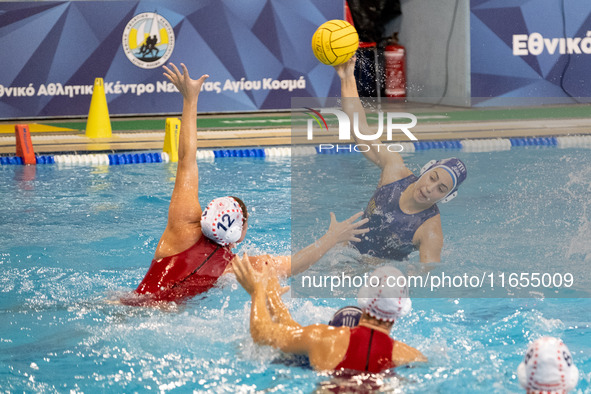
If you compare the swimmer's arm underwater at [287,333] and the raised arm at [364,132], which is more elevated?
the raised arm at [364,132]

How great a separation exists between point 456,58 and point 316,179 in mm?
5607

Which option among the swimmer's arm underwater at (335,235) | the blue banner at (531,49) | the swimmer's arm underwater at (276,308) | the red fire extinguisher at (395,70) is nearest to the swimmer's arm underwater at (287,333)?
the swimmer's arm underwater at (276,308)

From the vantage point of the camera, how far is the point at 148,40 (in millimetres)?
10969

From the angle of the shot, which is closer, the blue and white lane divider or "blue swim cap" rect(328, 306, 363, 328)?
"blue swim cap" rect(328, 306, 363, 328)

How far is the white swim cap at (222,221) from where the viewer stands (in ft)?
11.5

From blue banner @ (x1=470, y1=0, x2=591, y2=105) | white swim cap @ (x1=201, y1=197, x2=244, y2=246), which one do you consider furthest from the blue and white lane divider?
white swim cap @ (x1=201, y1=197, x2=244, y2=246)

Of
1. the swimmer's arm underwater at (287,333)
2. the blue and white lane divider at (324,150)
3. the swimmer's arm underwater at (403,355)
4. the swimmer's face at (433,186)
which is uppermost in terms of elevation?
the blue and white lane divider at (324,150)

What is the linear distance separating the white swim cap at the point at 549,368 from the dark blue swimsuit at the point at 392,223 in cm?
200

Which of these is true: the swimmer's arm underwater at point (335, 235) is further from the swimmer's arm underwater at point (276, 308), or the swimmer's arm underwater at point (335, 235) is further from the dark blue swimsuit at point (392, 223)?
the dark blue swimsuit at point (392, 223)

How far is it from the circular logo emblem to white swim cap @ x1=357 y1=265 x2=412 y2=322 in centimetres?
883

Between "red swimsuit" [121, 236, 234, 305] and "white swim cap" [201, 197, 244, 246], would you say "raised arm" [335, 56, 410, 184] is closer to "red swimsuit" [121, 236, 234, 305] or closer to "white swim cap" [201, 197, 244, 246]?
"white swim cap" [201, 197, 244, 246]

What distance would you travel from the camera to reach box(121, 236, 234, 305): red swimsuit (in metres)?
3.59

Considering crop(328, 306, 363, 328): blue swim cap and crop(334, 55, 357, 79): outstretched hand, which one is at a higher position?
crop(334, 55, 357, 79): outstretched hand

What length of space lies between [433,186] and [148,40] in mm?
7808
